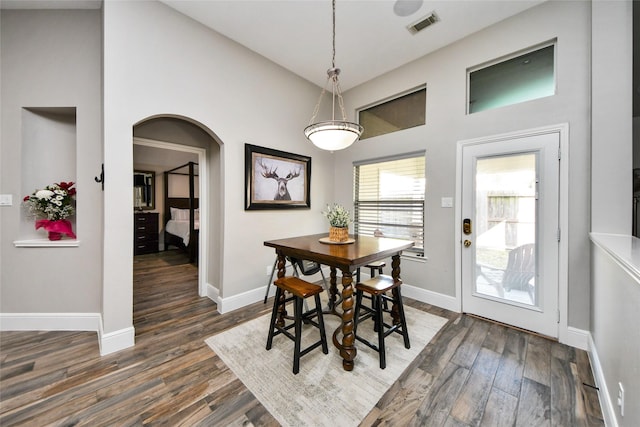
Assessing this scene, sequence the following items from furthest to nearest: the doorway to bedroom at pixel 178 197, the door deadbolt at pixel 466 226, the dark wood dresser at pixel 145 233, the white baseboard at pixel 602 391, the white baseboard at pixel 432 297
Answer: the dark wood dresser at pixel 145 233 → the doorway to bedroom at pixel 178 197 → the white baseboard at pixel 432 297 → the door deadbolt at pixel 466 226 → the white baseboard at pixel 602 391

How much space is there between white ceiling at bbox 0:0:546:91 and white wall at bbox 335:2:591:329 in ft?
0.56

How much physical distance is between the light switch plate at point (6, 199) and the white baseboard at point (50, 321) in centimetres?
105

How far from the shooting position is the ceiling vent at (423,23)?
240 cm

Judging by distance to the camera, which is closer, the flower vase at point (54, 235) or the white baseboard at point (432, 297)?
the flower vase at point (54, 235)

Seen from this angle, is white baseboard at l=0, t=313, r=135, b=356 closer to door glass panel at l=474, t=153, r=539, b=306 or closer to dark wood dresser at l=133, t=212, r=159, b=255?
dark wood dresser at l=133, t=212, r=159, b=255

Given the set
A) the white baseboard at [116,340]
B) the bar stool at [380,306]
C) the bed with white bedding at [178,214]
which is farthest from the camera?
the bed with white bedding at [178,214]

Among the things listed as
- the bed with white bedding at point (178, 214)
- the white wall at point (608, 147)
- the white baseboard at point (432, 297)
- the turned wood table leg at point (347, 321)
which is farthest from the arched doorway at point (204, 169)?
the white wall at point (608, 147)

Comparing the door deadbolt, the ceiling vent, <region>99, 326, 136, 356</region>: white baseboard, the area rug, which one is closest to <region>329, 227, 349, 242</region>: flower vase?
the area rug

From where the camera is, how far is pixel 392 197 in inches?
134

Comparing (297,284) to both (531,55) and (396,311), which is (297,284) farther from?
(531,55)

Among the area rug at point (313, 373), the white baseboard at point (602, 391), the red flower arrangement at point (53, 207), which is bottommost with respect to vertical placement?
the area rug at point (313, 373)

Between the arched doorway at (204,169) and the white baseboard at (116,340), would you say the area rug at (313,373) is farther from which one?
the arched doorway at (204,169)

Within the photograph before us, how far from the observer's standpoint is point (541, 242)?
7.40 feet

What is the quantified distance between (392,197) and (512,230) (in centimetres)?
141
